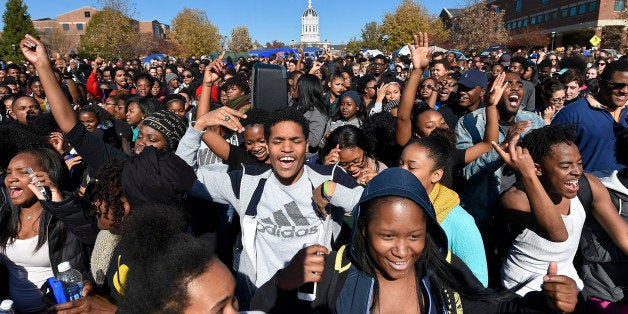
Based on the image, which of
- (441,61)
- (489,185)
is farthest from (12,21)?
(489,185)

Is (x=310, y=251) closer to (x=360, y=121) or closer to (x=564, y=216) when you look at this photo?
(x=564, y=216)

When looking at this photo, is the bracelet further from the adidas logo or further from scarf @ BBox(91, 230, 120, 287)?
scarf @ BBox(91, 230, 120, 287)

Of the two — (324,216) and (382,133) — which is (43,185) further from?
(382,133)

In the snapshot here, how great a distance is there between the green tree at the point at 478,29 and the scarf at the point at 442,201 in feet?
133

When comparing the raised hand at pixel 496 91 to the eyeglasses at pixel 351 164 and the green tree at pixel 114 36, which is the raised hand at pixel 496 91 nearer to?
the eyeglasses at pixel 351 164

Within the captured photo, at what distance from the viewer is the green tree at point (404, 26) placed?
43.5m

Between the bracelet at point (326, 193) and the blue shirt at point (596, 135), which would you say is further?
the blue shirt at point (596, 135)

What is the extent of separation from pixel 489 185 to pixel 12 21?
5407 centimetres

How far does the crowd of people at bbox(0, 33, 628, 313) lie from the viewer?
69.2 inches

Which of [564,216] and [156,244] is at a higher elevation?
[156,244]

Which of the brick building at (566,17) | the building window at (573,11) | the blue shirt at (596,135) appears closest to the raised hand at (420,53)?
the blue shirt at (596,135)

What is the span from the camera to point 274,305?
196 centimetres

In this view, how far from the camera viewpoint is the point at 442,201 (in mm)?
2535

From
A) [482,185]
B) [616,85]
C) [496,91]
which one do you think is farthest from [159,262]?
[616,85]
